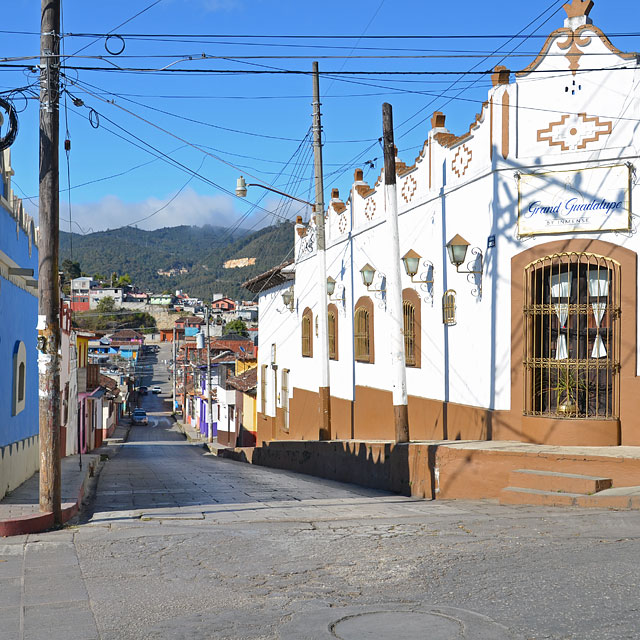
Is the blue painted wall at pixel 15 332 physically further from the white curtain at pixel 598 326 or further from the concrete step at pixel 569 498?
the white curtain at pixel 598 326

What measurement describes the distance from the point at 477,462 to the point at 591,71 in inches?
256

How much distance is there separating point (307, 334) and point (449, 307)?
1157 cm

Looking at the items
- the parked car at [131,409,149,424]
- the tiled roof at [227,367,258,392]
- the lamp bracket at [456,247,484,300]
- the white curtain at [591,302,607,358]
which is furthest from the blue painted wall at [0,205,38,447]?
the parked car at [131,409,149,424]

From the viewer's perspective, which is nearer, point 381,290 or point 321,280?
point 381,290

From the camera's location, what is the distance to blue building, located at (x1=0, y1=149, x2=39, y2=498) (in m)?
13.1

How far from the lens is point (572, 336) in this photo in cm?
1310

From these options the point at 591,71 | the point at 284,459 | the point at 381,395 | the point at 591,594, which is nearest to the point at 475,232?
the point at 591,71

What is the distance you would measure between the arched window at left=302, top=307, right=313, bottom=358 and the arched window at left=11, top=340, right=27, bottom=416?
1133 centimetres

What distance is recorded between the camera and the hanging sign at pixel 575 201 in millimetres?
12664

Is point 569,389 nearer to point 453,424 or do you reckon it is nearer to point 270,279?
point 453,424

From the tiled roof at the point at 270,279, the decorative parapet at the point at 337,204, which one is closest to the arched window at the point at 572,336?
the decorative parapet at the point at 337,204

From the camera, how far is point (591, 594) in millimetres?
6348

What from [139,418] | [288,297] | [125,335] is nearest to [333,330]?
[288,297]

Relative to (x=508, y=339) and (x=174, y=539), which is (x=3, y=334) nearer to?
(x=174, y=539)
